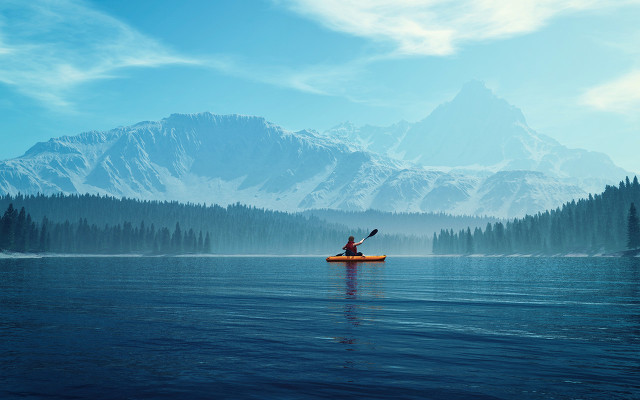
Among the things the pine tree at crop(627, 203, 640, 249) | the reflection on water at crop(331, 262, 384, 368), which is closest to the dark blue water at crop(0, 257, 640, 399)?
the reflection on water at crop(331, 262, 384, 368)

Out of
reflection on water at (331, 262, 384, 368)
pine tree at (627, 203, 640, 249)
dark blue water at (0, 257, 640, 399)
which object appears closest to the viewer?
dark blue water at (0, 257, 640, 399)

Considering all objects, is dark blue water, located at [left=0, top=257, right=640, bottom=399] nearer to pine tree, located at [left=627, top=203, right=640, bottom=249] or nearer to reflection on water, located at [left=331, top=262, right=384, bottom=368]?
reflection on water, located at [left=331, top=262, right=384, bottom=368]

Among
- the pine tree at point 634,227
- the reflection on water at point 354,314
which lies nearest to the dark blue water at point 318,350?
the reflection on water at point 354,314

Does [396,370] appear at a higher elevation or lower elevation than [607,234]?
lower

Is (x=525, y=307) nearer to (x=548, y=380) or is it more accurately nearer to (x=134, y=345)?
(x=548, y=380)

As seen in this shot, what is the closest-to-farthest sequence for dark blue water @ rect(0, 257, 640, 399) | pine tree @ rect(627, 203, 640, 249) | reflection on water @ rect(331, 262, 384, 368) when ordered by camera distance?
dark blue water @ rect(0, 257, 640, 399)
reflection on water @ rect(331, 262, 384, 368)
pine tree @ rect(627, 203, 640, 249)

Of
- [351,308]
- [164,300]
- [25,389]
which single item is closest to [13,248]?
[164,300]

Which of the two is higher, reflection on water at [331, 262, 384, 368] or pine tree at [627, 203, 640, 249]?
pine tree at [627, 203, 640, 249]

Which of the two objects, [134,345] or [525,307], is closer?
[134,345]

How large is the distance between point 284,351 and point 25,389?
8.48 m

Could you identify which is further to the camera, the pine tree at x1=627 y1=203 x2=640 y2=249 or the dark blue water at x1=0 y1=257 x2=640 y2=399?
the pine tree at x1=627 y1=203 x2=640 y2=249

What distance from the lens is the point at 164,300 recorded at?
38.0 meters

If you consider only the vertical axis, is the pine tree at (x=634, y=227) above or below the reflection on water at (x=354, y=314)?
above

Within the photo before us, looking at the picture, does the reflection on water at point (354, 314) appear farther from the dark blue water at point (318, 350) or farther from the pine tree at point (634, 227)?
the pine tree at point (634, 227)
